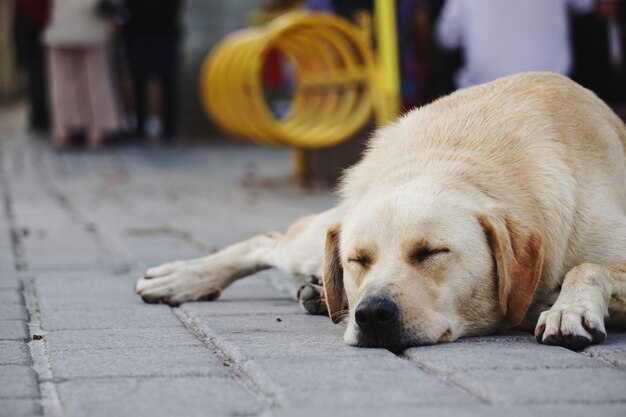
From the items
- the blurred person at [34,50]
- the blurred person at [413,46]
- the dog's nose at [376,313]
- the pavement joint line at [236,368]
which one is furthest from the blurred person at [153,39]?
the dog's nose at [376,313]

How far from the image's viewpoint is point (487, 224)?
391 centimetres

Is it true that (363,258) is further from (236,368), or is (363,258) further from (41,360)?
(41,360)

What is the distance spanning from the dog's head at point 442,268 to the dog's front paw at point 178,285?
1.17 m

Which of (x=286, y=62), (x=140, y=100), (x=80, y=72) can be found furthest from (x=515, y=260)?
(x=286, y=62)

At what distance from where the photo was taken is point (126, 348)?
3.87 metres

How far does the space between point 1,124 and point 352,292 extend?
1860 centimetres

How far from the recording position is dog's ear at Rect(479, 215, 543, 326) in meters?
3.92

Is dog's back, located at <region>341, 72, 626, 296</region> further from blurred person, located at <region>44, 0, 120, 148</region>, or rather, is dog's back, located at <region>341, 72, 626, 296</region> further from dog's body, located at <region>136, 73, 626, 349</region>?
blurred person, located at <region>44, 0, 120, 148</region>

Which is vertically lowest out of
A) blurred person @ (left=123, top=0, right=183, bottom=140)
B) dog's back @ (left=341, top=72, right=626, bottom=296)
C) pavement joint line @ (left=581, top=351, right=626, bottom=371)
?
blurred person @ (left=123, top=0, right=183, bottom=140)

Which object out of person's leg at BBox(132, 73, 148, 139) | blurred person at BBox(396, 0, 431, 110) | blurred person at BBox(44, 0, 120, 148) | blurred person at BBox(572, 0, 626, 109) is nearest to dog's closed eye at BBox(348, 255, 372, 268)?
blurred person at BBox(572, 0, 626, 109)

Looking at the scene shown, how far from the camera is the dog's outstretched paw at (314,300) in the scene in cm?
469

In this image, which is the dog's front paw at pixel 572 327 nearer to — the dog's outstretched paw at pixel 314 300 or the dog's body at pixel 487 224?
the dog's body at pixel 487 224

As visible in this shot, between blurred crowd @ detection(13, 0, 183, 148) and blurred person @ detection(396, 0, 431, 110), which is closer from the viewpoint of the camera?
blurred person @ detection(396, 0, 431, 110)

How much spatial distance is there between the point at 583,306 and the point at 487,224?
38 centimetres
